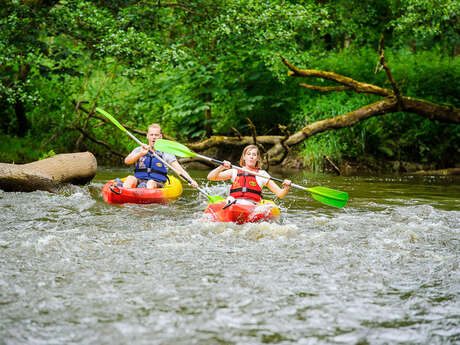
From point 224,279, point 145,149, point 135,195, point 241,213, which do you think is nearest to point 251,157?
point 241,213

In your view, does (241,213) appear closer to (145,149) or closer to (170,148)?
(170,148)

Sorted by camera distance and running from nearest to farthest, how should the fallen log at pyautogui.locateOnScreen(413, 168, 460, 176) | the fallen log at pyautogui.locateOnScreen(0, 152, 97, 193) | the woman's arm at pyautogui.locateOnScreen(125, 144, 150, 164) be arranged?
the woman's arm at pyautogui.locateOnScreen(125, 144, 150, 164) → the fallen log at pyautogui.locateOnScreen(0, 152, 97, 193) → the fallen log at pyautogui.locateOnScreen(413, 168, 460, 176)

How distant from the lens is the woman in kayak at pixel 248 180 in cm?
517

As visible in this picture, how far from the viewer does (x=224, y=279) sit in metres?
2.94

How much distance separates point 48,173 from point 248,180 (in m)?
3.08

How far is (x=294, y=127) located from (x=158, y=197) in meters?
6.42

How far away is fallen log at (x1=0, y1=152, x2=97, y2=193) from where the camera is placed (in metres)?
6.29

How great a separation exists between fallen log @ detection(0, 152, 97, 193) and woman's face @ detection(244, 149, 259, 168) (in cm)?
288

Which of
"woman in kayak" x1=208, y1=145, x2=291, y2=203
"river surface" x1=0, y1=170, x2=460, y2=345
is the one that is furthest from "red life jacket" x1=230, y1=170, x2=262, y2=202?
"river surface" x1=0, y1=170, x2=460, y2=345

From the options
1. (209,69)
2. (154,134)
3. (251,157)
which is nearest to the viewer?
(251,157)

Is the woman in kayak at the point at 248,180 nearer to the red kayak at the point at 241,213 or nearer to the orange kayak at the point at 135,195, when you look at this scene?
the red kayak at the point at 241,213

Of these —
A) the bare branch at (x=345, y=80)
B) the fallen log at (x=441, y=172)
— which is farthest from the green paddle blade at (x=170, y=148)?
the fallen log at (x=441, y=172)

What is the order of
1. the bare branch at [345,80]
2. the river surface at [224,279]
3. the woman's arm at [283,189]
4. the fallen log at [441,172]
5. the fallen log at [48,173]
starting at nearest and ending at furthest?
the river surface at [224,279] → the woman's arm at [283,189] → the fallen log at [48,173] → the bare branch at [345,80] → the fallen log at [441,172]

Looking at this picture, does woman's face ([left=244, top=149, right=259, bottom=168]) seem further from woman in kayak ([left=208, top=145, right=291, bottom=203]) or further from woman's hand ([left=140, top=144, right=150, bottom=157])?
woman's hand ([left=140, top=144, right=150, bottom=157])
